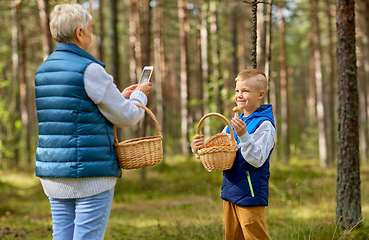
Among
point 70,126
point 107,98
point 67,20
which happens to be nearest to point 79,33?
point 67,20

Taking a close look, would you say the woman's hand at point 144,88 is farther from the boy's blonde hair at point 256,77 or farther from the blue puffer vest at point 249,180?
the blue puffer vest at point 249,180

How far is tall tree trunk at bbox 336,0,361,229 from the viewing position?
180 inches

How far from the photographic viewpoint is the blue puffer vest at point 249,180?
8.71 ft

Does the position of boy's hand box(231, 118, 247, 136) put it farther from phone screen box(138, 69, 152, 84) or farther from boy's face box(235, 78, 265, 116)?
phone screen box(138, 69, 152, 84)

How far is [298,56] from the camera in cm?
2958

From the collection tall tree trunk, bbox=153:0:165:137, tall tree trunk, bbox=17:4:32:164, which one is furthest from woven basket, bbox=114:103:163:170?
tall tree trunk, bbox=153:0:165:137

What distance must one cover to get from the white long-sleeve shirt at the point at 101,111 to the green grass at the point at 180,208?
2285mm

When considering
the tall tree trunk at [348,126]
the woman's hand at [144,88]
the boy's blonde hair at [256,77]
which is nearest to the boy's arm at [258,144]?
the boy's blonde hair at [256,77]

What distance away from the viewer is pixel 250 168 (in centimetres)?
270

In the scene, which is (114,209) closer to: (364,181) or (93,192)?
(93,192)

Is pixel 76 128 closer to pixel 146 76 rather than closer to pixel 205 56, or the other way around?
pixel 146 76

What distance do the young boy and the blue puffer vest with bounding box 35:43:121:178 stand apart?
969mm

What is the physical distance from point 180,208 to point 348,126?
→ 4.05 metres

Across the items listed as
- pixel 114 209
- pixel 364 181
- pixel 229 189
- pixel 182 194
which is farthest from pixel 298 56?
pixel 229 189
